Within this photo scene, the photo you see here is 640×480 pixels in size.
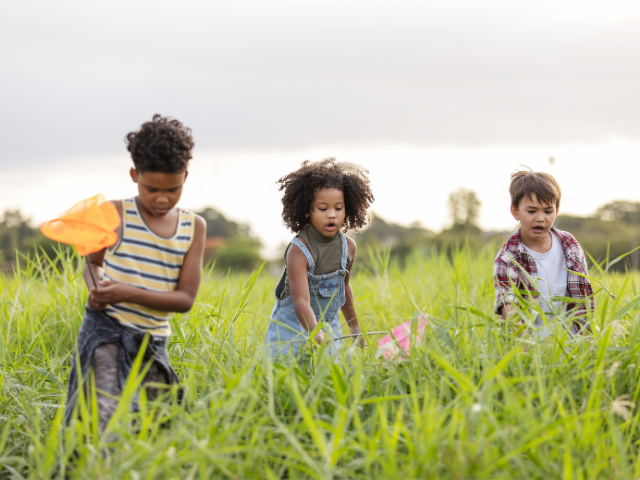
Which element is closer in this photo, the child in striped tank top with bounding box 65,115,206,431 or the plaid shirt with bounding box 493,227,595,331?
the child in striped tank top with bounding box 65,115,206,431

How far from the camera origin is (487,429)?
74.2 inches

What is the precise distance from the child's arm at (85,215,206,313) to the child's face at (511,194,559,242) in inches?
70.8

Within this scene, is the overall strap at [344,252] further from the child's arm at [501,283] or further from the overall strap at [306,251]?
the child's arm at [501,283]

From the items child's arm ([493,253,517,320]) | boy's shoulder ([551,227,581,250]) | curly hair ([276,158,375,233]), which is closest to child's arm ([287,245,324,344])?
curly hair ([276,158,375,233])

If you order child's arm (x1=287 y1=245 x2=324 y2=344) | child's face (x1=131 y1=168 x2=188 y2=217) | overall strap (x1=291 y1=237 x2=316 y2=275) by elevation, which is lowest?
child's arm (x1=287 y1=245 x2=324 y2=344)

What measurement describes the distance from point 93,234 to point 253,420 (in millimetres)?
888

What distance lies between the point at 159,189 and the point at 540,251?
2133mm

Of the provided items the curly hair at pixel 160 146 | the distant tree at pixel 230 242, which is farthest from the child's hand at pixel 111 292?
the distant tree at pixel 230 242

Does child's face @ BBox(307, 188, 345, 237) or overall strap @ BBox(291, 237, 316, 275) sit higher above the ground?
child's face @ BBox(307, 188, 345, 237)

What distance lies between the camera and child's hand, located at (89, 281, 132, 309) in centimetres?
212

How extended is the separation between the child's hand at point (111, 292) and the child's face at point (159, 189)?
12.2 inches

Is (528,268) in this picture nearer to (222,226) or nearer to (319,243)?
(319,243)

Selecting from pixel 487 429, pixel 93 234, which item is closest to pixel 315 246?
pixel 93 234

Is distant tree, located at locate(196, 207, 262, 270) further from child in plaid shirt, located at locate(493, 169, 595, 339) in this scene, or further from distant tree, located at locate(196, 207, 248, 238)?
child in plaid shirt, located at locate(493, 169, 595, 339)
